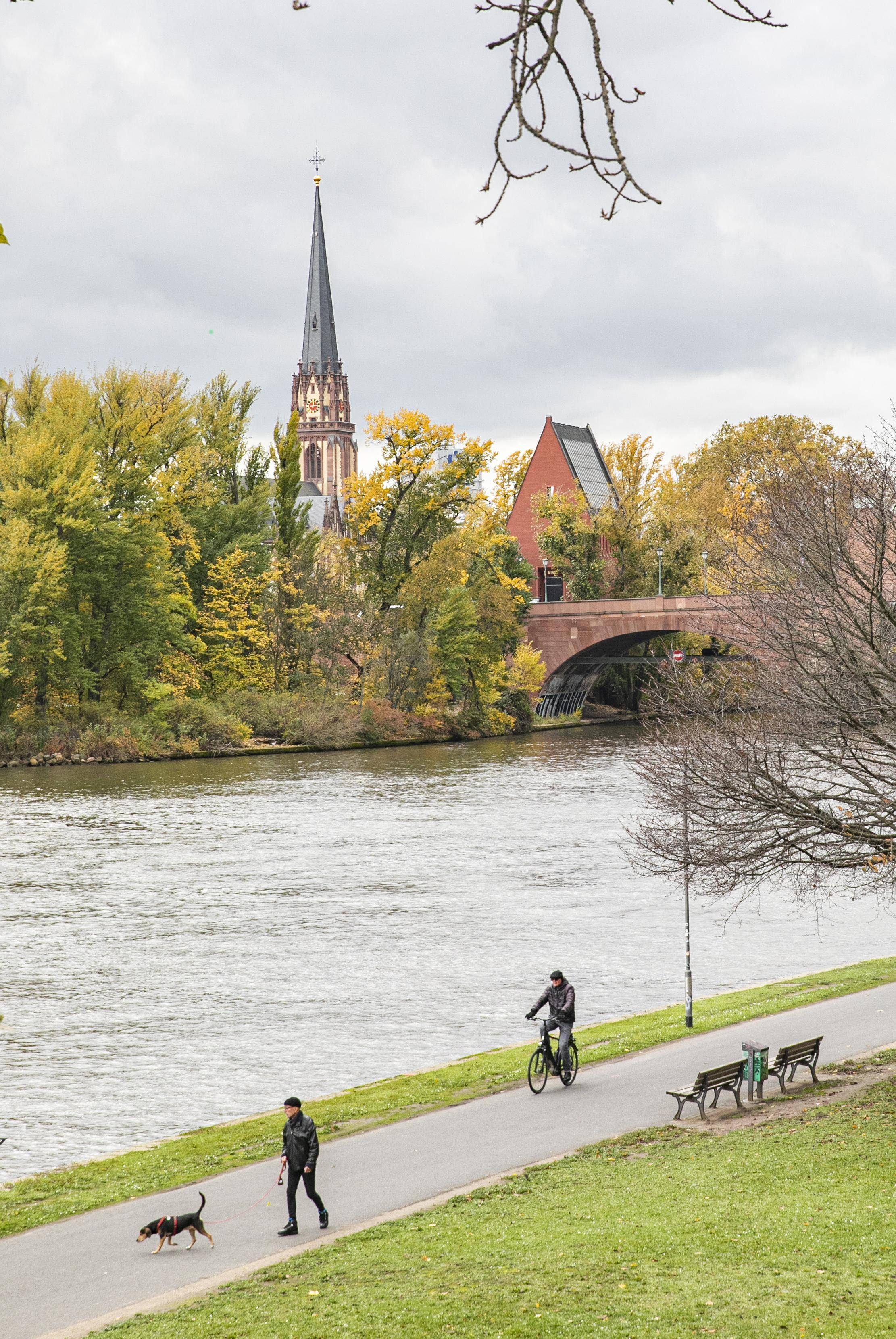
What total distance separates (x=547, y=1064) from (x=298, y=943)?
10.4 m

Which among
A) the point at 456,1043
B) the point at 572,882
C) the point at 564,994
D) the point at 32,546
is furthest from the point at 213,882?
the point at 32,546

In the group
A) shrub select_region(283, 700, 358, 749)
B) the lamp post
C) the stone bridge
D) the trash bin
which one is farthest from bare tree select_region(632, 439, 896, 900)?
the stone bridge

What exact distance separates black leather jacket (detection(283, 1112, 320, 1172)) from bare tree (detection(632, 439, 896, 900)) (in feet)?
21.0

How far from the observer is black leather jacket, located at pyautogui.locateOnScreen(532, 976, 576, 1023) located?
16891mm

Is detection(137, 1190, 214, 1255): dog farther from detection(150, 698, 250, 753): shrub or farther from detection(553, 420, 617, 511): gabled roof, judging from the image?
detection(553, 420, 617, 511): gabled roof

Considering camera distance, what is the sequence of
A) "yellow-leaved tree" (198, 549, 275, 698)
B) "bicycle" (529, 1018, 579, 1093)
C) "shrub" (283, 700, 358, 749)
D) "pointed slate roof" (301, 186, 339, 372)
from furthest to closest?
"pointed slate roof" (301, 186, 339, 372)
"yellow-leaved tree" (198, 549, 275, 698)
"shrub" (283, 700, 358, 749)
"bicycle" (529, 1018, 579, 1093)

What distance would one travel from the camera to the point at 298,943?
26.4 metres

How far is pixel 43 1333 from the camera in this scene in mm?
9727

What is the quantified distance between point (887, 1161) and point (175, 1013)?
12.1 metres

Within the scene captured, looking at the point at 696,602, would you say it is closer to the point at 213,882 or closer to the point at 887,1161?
the point at 213,882

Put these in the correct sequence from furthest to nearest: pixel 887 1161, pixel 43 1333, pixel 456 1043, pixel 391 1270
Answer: pixel 456 1043 → pixel 887 1161 → pixel 391 1270 → pixel 43 1333

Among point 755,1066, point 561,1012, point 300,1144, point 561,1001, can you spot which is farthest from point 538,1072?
point 300,1144

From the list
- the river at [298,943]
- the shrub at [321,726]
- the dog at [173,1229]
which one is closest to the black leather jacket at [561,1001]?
the river at [298,943]

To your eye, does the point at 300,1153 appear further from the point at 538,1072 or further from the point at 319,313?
the point at 319,313
